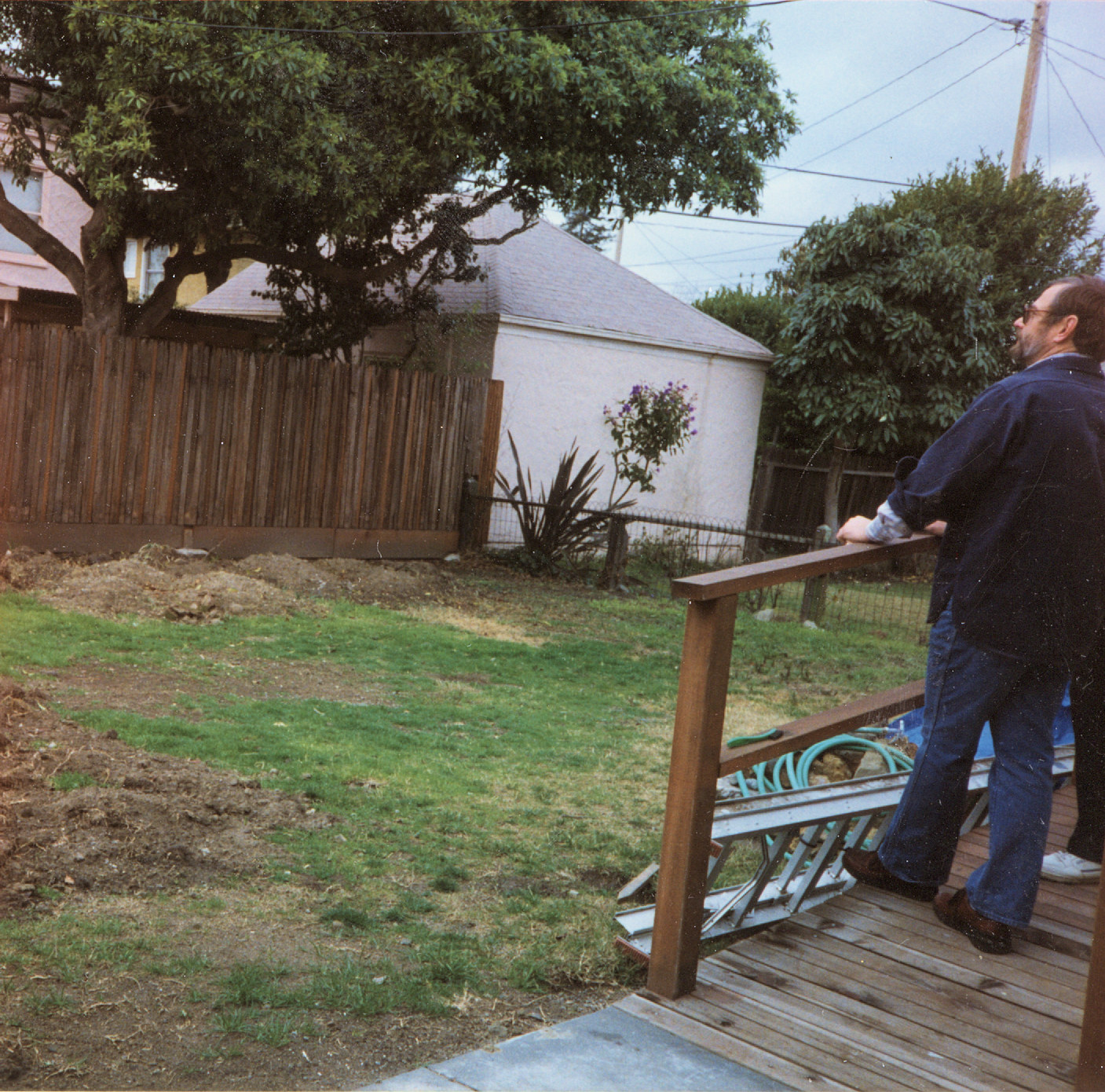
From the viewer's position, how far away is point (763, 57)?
1189 centimetres

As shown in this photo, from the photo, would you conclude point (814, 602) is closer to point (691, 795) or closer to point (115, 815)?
point (115, 815)

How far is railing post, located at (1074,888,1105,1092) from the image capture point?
2193mm

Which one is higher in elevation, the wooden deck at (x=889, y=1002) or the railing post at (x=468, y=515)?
the railing post at (x=468, y=515)

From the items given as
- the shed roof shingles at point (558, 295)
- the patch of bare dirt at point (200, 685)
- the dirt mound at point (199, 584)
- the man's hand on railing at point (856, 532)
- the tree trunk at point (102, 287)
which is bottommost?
the patch of bare dirt at point (200, 685)

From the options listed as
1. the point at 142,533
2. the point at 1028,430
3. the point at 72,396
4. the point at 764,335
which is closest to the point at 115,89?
the point at 72,396

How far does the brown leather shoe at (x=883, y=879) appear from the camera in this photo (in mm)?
3299

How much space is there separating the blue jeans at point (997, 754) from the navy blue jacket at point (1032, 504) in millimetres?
95

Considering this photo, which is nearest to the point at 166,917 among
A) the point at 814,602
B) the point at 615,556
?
the point at 814,602

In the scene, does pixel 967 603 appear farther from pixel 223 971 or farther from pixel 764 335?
pixel 764 335

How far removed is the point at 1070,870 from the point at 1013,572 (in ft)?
4.42

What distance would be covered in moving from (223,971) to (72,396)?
25.7 feet

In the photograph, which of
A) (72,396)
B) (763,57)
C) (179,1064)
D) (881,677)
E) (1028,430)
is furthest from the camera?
(763,57)

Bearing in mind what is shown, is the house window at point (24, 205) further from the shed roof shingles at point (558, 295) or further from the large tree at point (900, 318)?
the large tree at point (900, 318)

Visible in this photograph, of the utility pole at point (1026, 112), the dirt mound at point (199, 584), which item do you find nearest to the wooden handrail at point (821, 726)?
the dirt mound at point (199, 584)
